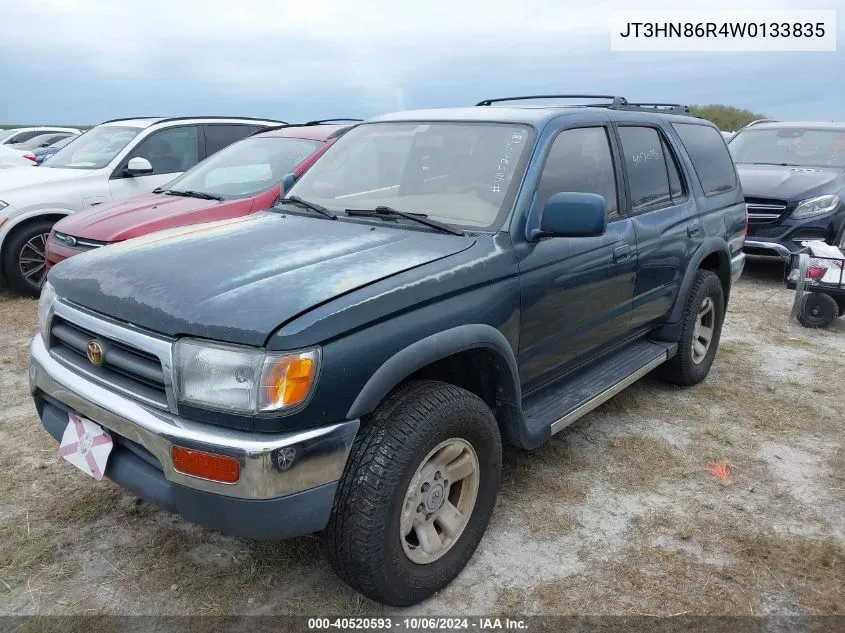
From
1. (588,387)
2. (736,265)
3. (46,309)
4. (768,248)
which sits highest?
(46,309)

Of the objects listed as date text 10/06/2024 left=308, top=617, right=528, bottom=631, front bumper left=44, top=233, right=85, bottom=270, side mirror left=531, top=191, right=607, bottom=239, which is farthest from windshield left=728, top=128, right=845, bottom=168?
date text 10/06/2024 left=308, top=617, right=528, bottom=631

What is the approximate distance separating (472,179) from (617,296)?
1.09m

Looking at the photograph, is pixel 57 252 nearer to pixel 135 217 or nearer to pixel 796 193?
pixel 135 217

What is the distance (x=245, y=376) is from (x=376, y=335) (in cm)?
45

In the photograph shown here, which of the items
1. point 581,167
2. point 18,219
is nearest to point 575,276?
point 581,167

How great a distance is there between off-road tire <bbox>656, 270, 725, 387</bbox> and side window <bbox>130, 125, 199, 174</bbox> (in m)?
5.57

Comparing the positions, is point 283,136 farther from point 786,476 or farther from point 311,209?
point 786,476

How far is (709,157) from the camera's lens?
15.9ft

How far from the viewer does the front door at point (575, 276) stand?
307 centimetres

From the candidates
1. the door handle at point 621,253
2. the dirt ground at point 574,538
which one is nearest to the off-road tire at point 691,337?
the dirt ground at point 574,538

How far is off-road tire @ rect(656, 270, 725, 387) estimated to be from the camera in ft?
14.8

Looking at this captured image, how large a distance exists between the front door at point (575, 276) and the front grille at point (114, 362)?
152 cm

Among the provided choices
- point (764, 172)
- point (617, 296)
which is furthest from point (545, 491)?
point (764, 172)

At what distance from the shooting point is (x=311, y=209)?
11.3ft
